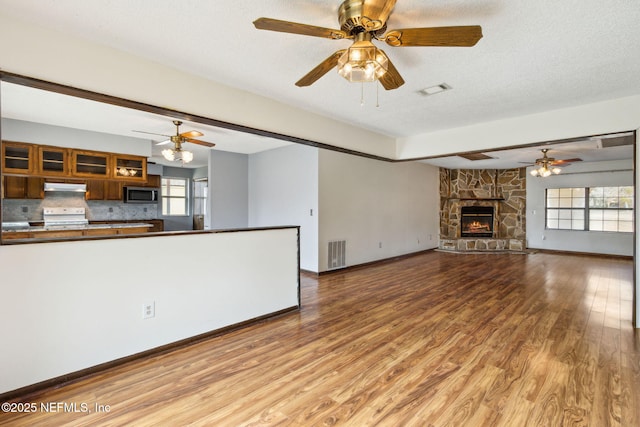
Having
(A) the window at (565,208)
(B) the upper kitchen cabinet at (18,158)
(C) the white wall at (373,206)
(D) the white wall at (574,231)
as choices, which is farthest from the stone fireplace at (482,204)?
(B) the upper kitchen cabinet at (18,158)

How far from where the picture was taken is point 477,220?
9.47m

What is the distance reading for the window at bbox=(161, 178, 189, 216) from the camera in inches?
358

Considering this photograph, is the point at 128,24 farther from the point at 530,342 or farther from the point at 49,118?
the point at 530,342

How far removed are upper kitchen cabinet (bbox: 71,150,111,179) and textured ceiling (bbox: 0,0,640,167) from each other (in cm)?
372

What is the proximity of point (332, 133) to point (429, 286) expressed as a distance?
9.37 ft

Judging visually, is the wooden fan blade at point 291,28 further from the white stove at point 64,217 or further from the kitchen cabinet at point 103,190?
the white stove at point 64,217

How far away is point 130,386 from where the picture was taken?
2189 millimetres

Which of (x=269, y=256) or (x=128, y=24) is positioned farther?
(x=269, y=256)

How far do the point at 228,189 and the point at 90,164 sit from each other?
250 cm

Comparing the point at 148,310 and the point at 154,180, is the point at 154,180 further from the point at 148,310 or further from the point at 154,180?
the point at 148,310

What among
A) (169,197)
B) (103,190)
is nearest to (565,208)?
(169,197)

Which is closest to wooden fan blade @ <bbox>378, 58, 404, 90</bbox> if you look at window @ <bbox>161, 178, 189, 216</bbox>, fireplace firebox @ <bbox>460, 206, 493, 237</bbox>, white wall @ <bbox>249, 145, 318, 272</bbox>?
white wall @ <bbox>249, 145, 318, 272</bbox>

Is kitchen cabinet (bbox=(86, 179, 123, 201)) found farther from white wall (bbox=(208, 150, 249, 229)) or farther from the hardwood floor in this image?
the hardwood floor

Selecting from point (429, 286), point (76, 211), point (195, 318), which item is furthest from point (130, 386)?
point (76, 211)
